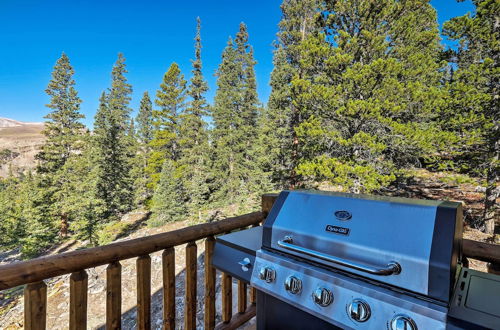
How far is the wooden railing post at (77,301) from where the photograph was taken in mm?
1078

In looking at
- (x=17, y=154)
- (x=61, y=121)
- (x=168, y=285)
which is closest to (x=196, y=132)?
(x=61, y=121)

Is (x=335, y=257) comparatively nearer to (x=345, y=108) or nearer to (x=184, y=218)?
(x=345, y=108)

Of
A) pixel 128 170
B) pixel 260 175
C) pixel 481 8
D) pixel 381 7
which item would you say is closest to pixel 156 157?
pixel 128 170

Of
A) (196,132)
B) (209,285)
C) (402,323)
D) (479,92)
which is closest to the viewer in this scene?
(402,323)

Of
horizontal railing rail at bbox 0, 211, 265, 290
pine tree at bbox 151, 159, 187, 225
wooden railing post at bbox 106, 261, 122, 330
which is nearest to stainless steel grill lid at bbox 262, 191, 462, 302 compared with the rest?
horizontal railing rail at bbox 0, 211, 265, 290

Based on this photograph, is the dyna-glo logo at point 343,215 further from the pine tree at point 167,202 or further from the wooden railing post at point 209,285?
the pine tree at point 167,202

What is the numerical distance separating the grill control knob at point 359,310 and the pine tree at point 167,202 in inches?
498

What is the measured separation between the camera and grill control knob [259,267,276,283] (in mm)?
1017

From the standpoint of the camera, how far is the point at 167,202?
12.6m

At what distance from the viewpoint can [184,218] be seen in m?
13.0

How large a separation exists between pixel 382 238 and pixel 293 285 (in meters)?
0.37

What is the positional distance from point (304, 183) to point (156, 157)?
11.3 m

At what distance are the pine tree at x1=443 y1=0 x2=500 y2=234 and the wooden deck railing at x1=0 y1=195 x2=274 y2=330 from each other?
653 centimetres

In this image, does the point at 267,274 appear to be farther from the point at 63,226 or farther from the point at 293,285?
the point at 63,226
